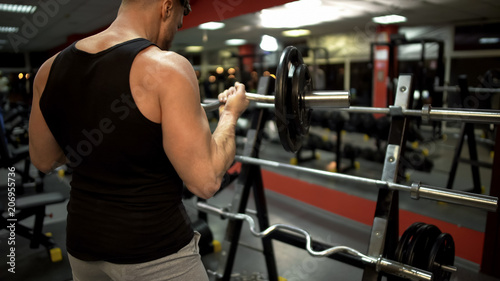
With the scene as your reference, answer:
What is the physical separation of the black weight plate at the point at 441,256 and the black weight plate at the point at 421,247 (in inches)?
1.3

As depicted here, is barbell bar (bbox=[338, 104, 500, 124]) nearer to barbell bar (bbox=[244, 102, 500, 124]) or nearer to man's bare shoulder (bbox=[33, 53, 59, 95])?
barbell bar (bbox=[244, 102, 500, 124])

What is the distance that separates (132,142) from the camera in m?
0.71

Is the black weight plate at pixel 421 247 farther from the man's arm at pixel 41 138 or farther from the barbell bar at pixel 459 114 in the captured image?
the man's arm at pixel 41 138

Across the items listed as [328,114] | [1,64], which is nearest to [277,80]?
[328,114]

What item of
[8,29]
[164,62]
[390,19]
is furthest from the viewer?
[390,19]

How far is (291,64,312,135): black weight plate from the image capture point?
41.5 inches

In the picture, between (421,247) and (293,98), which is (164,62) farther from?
(421,247)

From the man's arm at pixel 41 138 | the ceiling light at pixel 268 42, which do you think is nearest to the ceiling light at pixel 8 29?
the ceiling light at pixel 268 42

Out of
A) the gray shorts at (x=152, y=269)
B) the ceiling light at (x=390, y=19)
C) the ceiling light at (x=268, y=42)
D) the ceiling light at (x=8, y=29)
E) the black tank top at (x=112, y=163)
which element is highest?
the ceiling light at (x=390, y=19)

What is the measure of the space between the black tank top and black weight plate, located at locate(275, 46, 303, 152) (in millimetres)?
373

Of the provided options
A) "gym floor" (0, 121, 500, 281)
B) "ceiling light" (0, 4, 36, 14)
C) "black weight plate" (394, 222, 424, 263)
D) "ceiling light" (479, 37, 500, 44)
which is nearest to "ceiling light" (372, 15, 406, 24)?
"ceiling light" (479, 37, 500, 44)

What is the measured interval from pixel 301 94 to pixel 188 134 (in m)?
0.53

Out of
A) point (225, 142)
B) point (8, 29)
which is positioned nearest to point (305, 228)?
point (225, 142)

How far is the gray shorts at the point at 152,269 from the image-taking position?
0.78m
